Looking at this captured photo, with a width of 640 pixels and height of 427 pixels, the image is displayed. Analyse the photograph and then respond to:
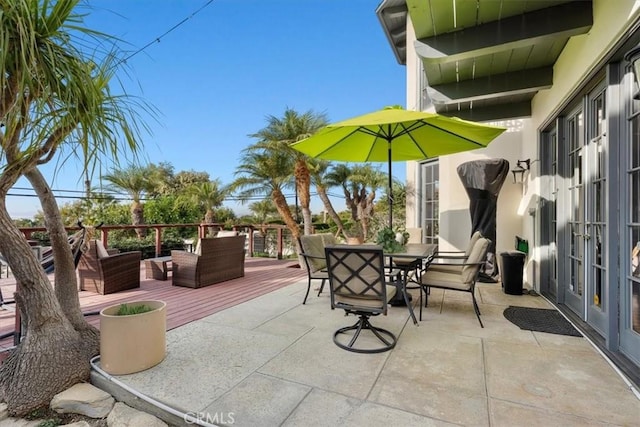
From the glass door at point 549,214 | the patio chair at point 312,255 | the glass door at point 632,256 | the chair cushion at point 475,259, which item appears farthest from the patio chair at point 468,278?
the glass door at point 549,214

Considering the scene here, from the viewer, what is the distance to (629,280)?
2293mm

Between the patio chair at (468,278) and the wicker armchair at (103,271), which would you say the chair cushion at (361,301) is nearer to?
the patio chair at (468,278)

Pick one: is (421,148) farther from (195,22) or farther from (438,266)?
(195,22)

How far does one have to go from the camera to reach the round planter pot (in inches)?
86.9

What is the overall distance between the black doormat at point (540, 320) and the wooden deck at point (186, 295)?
10.3 ft

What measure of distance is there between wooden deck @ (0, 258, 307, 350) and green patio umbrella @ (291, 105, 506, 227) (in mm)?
2214

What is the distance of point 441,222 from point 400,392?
481 centimetres

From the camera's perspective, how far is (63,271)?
2.49m

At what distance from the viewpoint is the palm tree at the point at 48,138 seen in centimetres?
159

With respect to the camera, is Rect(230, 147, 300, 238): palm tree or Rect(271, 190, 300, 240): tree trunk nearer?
Rect(271, 190, 300, 240): tree trunk

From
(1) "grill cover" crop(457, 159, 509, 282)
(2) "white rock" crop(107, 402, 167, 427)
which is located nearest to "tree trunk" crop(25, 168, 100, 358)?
(2) "white rock" crop(107, 402, 167, 427)

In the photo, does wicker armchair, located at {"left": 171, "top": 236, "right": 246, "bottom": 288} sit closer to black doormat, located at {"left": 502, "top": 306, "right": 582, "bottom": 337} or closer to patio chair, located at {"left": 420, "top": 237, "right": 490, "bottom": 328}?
patio chair, located at {"left": 420, "top": 237, "right": 490, "bottom": 328}

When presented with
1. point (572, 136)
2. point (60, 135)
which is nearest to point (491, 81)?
point (572, 136)

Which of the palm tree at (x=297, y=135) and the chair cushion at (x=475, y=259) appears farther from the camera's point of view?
the palm tree at (x=297, y=135)
